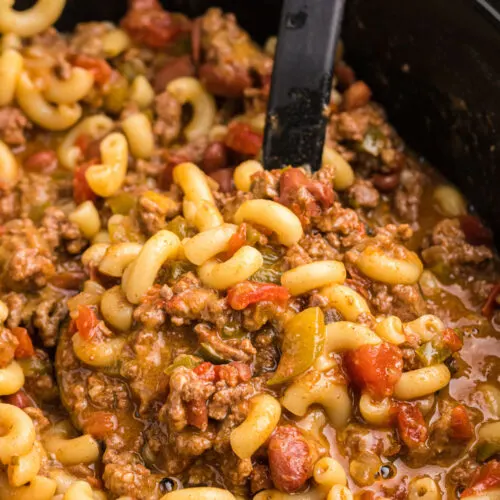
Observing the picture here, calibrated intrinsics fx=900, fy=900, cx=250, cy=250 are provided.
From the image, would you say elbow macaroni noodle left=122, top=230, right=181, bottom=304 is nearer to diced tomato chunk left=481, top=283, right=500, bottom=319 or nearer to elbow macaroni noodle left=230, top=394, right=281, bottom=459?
elbow macaroni noodle left=230, top=394, right=281, bottom=459

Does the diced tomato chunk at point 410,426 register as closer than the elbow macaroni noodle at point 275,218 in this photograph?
Yes

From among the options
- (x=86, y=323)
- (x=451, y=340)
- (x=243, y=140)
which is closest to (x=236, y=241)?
(x=86, y=323)

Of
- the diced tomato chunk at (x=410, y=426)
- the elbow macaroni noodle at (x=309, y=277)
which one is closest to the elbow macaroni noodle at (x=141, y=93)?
the elbow macaroni noodle at (x=309, y=277)

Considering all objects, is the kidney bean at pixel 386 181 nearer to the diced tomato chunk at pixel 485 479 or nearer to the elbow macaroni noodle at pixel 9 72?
the diced tomato chunk at pixel 485 479

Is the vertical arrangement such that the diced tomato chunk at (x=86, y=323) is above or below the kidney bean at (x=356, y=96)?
below

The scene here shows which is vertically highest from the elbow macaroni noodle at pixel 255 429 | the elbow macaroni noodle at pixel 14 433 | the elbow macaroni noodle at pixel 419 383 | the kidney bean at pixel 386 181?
the elbow macaroni noodle at pixel 419 383

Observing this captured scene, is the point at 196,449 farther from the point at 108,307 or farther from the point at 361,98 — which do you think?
the point at 361,98

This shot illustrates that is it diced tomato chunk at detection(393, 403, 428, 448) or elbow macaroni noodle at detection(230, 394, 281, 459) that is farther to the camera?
diced tomato chunk at detection(393, 403, 428, 448)

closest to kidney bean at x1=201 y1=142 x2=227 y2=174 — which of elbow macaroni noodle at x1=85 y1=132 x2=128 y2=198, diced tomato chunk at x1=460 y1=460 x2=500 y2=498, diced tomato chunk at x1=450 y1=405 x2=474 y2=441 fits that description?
elbow macaroni noodle at x1=85 y1=132 x2=128 y2=198
